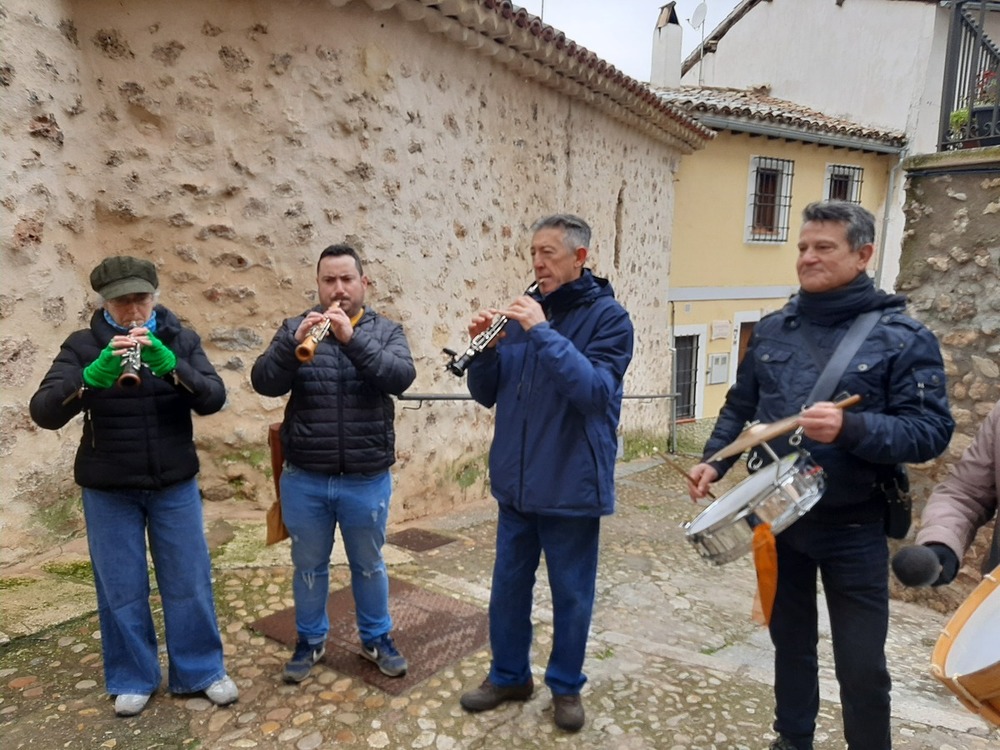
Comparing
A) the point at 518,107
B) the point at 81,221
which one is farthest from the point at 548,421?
the point at 518,107

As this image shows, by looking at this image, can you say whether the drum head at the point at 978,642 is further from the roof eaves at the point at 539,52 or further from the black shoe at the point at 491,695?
the roof eaves at the point at 539,52

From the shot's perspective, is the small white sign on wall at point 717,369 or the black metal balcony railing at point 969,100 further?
the small white sign on wall at point 717,369

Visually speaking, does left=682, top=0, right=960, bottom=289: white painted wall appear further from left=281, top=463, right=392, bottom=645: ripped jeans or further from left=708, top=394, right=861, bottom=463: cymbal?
left=281, top=463, right=392, bottom=645: ripped jeans

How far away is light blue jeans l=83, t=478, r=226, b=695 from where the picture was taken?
2668 millimetres

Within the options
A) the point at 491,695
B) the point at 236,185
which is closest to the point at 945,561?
the point at 491,695

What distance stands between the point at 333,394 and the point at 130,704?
4.24 ft

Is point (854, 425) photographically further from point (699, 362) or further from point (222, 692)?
point (699, 362)

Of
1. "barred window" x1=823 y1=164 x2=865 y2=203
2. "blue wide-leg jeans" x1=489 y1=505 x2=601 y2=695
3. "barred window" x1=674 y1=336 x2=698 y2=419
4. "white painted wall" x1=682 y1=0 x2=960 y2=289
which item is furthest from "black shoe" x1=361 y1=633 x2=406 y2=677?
"barred window" x1=823 y1=164 x2=865 y2=203

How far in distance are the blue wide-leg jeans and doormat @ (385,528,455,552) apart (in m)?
2.16

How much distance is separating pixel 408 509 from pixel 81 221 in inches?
114

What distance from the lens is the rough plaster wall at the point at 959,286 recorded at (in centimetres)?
425

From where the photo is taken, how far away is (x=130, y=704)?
2.66 metres

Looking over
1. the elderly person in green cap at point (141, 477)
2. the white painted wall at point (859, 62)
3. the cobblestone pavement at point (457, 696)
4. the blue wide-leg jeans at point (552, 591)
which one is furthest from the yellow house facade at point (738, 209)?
the elderly person in green cap at point (141, 477)

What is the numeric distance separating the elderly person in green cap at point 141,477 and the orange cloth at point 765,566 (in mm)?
1887
